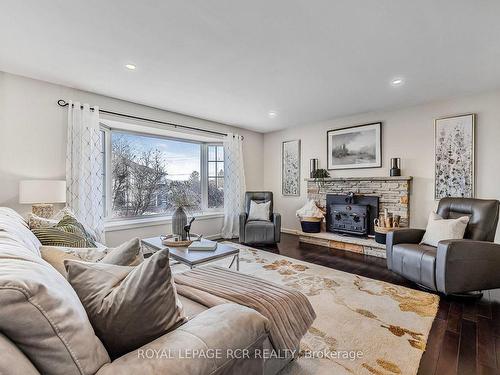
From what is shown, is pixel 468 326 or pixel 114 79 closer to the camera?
pixel 468 326

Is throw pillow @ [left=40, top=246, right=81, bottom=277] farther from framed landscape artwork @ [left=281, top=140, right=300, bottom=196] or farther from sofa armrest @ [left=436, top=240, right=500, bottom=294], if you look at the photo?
framed landscape artwork @ [left=281, top=140, right=300, bottom=196]

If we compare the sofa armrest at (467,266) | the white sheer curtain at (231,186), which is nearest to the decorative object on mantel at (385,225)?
the sofa armrest at (467,266)

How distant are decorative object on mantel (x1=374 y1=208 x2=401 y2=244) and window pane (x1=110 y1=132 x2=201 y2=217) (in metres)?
3.05

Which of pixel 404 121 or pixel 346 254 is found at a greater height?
pixel 404 121

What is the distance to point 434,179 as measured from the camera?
375cm

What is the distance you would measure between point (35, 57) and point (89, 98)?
0.93m

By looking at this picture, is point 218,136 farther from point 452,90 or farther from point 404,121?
point 452,90

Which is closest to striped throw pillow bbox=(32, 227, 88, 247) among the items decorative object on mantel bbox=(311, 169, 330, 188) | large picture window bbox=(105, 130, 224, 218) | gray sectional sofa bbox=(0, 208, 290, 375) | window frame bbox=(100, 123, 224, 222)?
gray sectional sofa bbox=(0, 208, 290, 375)

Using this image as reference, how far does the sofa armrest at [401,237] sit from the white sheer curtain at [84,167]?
12.2ft

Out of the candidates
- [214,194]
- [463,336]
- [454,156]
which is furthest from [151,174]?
[454,156]

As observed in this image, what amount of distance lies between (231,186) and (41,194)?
10.00 ft

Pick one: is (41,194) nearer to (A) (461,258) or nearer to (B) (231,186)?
(B) (231,186)

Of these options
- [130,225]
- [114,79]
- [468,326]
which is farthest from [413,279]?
[114,79]

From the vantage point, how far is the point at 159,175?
15.1ft
